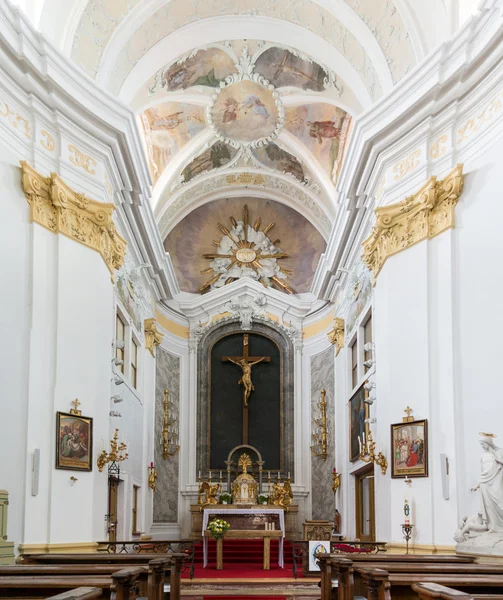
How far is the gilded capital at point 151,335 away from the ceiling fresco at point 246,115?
343 cm

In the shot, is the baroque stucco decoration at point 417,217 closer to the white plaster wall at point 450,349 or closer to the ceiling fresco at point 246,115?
the white plaster wall at point 450,349

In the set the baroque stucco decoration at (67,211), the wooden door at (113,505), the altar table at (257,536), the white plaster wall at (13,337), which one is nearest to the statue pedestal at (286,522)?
the altar table at (257,536)

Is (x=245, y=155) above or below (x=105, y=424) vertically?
above

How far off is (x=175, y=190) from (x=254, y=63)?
15.7ft

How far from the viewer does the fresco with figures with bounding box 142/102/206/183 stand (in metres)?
18.0

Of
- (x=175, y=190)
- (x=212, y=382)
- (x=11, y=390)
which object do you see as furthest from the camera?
(x=212, y=382)

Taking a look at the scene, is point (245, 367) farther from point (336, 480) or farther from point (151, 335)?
point (336, 480)

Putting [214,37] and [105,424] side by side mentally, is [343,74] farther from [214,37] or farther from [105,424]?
[105,424]

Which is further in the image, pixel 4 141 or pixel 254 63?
pixel 254 63

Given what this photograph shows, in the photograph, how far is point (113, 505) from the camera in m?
15.5

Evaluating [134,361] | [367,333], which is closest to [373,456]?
[367,333]

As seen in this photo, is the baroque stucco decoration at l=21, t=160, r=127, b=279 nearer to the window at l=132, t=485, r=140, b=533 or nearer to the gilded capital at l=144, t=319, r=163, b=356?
the gilded capital at l=144, t=319, r=163, b=356

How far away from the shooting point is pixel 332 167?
19234mm

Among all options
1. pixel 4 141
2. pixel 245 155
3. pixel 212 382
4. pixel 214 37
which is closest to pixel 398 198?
pixel 214 37
